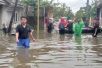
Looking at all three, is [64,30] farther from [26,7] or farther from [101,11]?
[26,7]

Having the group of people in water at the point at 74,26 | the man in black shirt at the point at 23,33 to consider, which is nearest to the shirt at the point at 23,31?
the man in black shirt at the point at 23,33

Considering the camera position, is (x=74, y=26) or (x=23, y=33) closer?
(x=23, y=33)

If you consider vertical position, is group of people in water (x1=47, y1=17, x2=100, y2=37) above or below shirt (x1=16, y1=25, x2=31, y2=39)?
below

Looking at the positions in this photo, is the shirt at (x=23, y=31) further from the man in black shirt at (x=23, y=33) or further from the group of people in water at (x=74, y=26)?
the group of people in water at (x=74, y=26)

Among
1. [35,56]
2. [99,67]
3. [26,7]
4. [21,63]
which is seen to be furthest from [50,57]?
→ [26,7]

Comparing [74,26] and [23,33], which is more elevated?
[23,33]

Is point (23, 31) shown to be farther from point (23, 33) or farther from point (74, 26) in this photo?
point (74, 26)

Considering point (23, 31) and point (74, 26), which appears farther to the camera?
point (74, 26)

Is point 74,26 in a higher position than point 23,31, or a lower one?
lower

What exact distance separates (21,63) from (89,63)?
2176 millimetres

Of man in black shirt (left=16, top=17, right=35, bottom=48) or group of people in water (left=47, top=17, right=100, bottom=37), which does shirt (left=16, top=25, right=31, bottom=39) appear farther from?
group of people in water (left=47, top=17, right=100, bottom=37)

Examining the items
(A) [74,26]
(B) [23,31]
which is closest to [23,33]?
(B) [23,31]

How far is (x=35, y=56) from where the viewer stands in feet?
49.3

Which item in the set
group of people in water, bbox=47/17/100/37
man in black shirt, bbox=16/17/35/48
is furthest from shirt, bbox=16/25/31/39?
group of people in water, bbox=47/17/100/37
